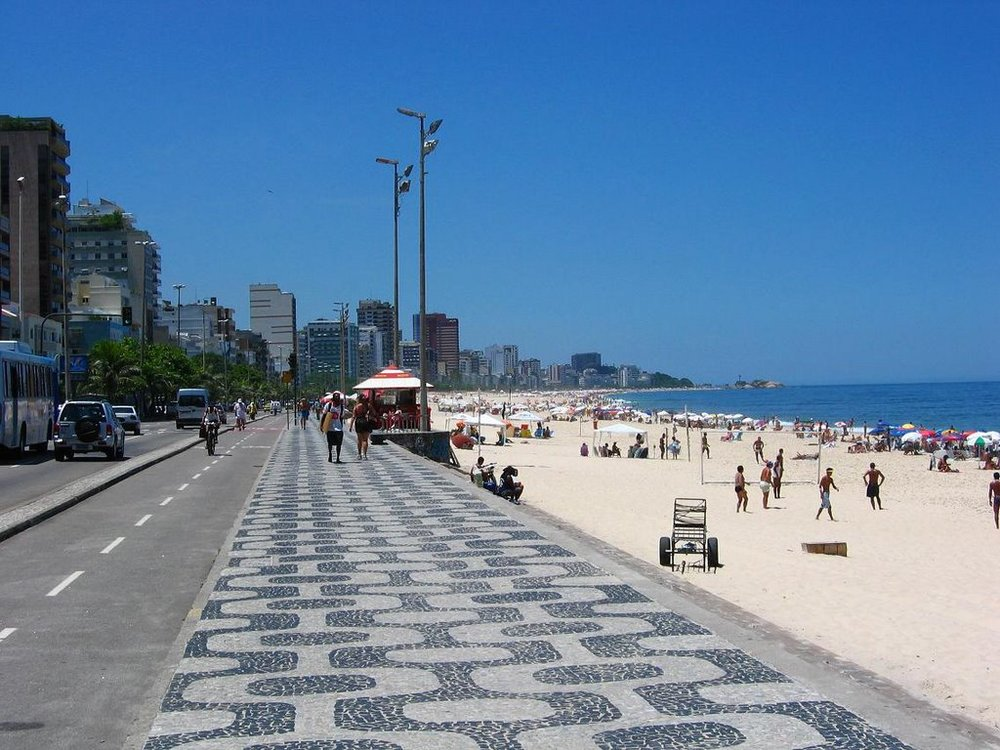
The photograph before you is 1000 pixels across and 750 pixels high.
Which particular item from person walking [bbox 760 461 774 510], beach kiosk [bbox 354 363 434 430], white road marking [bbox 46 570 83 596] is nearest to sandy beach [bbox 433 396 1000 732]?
person walking [bbox 760 461 774 510]

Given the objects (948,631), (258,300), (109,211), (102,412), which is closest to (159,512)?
(948,631)

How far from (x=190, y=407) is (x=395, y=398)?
20.7m

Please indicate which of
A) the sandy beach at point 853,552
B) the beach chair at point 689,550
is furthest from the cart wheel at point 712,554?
the sandy beach at point 853,552

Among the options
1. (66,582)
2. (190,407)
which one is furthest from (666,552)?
(190,407)

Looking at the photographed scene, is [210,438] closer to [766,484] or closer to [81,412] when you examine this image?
[81,412]

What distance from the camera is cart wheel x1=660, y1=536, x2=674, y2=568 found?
14.3m

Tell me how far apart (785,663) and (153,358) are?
3237 inches

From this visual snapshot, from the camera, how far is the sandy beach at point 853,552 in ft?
31.3

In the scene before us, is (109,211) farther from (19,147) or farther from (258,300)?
(19,147)

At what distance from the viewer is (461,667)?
22.9 ft

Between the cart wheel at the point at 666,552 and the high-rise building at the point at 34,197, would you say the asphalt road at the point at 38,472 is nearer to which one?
the cart wheel at the point at 666,552

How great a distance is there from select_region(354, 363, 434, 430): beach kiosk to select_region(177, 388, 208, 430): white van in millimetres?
20008


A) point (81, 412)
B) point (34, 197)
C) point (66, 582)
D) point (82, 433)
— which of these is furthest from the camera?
point (34, 197)

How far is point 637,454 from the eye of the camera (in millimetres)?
52031
